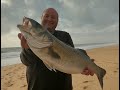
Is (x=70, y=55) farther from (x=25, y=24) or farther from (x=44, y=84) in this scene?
(x=25, y=24)

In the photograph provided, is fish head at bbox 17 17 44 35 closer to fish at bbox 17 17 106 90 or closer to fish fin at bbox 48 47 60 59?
fish at bbox 17 17 106 90

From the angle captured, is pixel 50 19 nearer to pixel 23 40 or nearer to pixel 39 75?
pixel 23 40

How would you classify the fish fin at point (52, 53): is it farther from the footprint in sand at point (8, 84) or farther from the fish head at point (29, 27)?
the footprint in sand at point (8, 84)

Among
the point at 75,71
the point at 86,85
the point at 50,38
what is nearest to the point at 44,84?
the point at 75,71

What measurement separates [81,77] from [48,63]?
594 cm

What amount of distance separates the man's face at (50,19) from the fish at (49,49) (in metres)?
0.63

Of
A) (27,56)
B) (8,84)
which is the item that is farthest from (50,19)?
(8,84)

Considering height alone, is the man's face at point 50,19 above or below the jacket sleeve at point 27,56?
above

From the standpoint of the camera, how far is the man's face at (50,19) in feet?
15.8

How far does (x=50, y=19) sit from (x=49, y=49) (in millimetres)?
1034

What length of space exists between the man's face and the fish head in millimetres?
843

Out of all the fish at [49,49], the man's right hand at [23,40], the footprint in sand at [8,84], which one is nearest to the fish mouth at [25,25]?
the fish at [49,49]

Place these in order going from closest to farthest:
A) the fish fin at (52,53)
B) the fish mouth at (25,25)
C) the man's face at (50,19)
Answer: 1. the fish mouth at (25,25)
2. the fish fin at (52,53)
3. the man's face at (50,19)

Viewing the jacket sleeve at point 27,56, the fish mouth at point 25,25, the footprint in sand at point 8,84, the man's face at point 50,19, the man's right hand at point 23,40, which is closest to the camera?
the fish mouth at point 25,25
